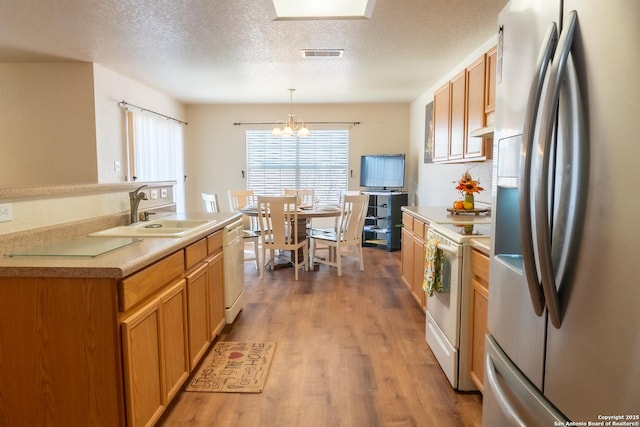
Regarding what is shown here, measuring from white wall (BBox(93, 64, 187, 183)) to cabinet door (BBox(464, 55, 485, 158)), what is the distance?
12.5 ft

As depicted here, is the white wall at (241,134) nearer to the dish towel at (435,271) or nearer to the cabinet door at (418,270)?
the cabinet door at (418,270)

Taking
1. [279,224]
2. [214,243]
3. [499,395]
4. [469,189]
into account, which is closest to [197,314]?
[214,243]

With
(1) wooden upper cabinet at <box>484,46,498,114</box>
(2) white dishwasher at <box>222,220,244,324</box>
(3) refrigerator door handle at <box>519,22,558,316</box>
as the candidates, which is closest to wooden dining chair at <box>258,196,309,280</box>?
(2) white dishwasher at <box>222,220,244,324</box>

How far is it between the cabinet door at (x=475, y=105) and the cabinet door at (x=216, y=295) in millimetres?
2065

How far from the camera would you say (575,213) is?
838 millimetres

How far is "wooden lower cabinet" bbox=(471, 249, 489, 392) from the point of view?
74.5 inches

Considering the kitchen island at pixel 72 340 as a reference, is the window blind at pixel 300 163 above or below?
above

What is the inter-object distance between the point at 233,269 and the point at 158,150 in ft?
10.7

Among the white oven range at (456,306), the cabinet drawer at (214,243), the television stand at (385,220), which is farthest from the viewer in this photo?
the television stand at (385,220)

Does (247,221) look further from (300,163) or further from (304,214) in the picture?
(300,163)

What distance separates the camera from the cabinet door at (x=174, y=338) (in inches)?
71.1

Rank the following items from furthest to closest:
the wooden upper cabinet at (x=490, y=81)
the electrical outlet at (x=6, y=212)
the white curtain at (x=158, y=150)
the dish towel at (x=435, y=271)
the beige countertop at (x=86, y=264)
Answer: the white curtain at (x=158, y=150) → the wooden upper cabinet at (x=490, y=81) → the dish towel at (x=435, y=271) → the electrical outlet at (x=6, y=212) → the beige countertop at (x=86, y=264)

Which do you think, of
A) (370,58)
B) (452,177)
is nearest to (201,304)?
(370,58)

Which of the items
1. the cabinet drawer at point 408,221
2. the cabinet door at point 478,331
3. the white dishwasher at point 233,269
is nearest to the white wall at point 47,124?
the white dishwasher at point 233,269
